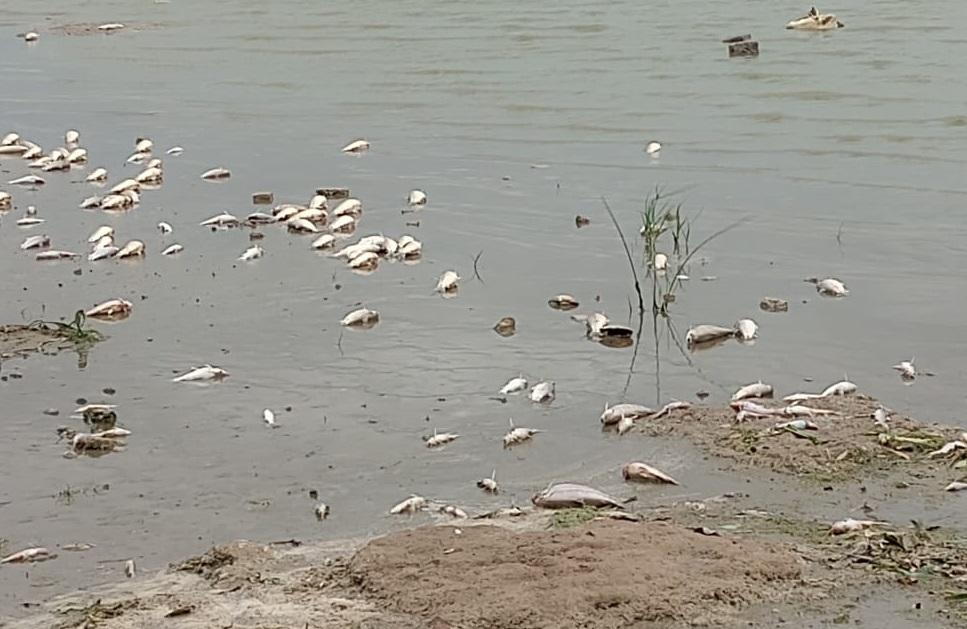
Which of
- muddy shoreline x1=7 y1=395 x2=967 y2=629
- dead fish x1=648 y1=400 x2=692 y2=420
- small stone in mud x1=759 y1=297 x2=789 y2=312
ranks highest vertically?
muddy shoreline x1=7 y1=395 x2=967 y2=629

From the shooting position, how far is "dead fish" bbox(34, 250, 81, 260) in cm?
1077

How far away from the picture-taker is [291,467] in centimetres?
697

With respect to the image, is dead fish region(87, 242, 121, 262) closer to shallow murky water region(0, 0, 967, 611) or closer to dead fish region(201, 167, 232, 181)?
shallow murky water region(0, 0, 967, 611)

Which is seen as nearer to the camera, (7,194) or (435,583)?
(435,583)

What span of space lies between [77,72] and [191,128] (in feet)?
19.8

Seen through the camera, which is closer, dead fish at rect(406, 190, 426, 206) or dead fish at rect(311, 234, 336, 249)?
dead fish at rect(311, 234, 336, 249)

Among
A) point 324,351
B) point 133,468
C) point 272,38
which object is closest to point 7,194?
point 324,351

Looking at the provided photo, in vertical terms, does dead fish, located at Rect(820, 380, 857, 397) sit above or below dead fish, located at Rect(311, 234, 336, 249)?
above

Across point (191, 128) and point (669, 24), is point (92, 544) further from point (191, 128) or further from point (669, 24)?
point (669, 24)

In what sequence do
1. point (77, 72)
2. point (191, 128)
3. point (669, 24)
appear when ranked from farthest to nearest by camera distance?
point (669, 24), point (77, 72), point (191, 128)

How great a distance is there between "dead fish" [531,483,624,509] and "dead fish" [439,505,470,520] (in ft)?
0.98

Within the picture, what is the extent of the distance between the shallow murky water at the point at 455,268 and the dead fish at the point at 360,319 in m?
0.14

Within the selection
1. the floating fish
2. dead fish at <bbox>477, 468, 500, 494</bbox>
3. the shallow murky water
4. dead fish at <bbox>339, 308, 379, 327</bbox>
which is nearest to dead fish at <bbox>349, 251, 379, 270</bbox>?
the shallow murky water

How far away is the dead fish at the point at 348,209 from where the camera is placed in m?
11.7
